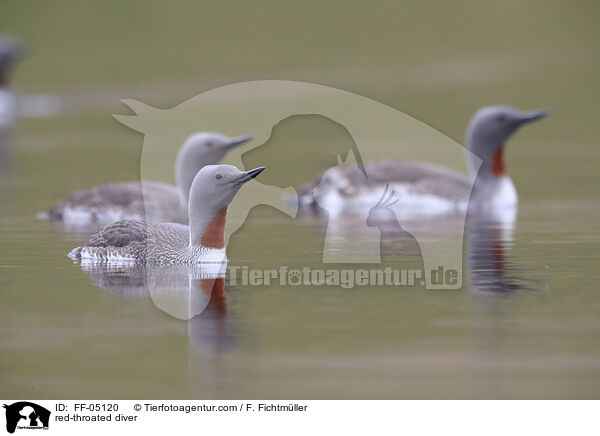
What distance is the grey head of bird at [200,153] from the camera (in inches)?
473

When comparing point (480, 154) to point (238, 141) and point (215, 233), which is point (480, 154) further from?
point (215, 233)

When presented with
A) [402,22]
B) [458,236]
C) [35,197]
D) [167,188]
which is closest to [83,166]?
[35,197]

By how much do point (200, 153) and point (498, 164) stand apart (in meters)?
3.52

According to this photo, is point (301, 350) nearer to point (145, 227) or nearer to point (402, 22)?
point (145, 227)

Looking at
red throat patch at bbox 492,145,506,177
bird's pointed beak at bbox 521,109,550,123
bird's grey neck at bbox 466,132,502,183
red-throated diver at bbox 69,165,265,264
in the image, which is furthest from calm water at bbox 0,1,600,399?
bird's pointed beak at bbox 521,109,550,123

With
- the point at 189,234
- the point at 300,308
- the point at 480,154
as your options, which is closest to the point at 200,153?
the point at 189,234

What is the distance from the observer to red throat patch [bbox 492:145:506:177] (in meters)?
13.9

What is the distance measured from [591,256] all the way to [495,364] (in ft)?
11.1

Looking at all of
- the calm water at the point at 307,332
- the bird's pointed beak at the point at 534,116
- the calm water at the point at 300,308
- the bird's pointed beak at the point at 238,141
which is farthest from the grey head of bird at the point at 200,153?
the bird's pointed beak at the point at 534,116

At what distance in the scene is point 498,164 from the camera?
552 inches

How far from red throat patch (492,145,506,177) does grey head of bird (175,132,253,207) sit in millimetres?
3093

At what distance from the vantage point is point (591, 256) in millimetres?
10000

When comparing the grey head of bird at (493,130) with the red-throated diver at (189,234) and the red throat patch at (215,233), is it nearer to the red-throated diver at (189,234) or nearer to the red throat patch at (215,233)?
the red-throated diver at (189,234)

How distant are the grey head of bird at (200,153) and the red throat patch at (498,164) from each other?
122 inches
